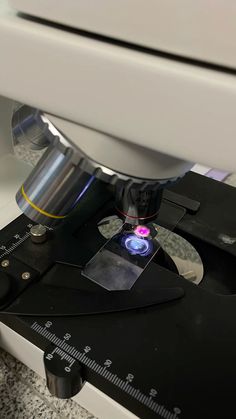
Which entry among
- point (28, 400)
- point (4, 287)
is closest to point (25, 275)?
point (4, 287)

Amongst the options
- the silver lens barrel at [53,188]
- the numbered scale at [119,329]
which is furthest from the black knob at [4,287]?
the silver lens barrel at [53,188]

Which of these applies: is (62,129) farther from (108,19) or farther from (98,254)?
(98,254)

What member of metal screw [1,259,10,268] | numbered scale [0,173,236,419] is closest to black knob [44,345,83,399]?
numbered scale [0,173,236,419]

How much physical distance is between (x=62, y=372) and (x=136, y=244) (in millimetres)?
186

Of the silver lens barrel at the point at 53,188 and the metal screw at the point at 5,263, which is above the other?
the silver lens barrel at the point at 53,188

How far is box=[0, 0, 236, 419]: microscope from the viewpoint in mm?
224

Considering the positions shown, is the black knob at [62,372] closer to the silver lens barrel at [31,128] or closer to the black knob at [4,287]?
the black knob at [4,287]

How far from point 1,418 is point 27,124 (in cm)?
32

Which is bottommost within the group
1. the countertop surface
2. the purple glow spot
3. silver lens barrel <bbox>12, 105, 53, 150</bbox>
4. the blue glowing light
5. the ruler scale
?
the countertop surface

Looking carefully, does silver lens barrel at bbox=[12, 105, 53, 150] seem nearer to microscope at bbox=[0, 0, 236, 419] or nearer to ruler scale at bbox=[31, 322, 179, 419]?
Result: microscope at bbox=[0, 0, 236, 419]

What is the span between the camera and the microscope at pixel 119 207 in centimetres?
22

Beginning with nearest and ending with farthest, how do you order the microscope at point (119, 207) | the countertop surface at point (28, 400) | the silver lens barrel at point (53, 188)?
1. the microscope at point (119, 207)
2. the silver lens barrel at point (53, 188)
3. the countertop surface at point (28, 400)

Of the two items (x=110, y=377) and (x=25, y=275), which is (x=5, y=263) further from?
(x=110, y=377)

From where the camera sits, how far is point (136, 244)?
50 centimetres
